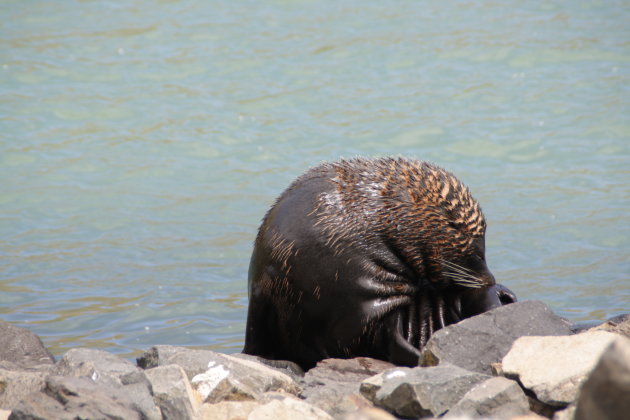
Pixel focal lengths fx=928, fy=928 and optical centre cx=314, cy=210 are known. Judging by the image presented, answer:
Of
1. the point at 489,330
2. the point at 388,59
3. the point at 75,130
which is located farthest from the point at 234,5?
the point at 489,330

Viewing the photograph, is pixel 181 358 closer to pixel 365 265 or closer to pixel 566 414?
pixel 365 265

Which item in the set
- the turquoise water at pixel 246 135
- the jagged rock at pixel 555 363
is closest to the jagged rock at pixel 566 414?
the jagged rock at pixel 555 363

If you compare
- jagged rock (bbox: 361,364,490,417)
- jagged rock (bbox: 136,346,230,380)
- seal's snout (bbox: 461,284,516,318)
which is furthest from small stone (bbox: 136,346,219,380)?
seal's snout (bbox: 461,284,516,318)

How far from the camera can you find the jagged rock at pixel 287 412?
3684 mm

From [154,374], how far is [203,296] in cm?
379

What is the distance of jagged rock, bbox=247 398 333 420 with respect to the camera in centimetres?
368

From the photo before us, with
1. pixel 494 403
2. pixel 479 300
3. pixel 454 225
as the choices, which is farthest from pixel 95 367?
pixel 479 300

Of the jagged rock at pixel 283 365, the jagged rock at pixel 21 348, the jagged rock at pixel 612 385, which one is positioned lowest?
the jagged rock at pixel 283 365

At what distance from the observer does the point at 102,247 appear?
9367 mm

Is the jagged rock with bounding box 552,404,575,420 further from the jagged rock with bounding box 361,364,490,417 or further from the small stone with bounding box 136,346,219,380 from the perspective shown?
the small stone with bounding box 136,346,219,380

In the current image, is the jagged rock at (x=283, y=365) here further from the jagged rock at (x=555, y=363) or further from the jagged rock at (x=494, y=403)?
the jagged rock at (x=494, y=403)

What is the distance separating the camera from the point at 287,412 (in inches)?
146

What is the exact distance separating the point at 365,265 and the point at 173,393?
177 cm

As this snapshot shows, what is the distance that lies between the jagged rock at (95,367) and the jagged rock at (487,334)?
150 cm
